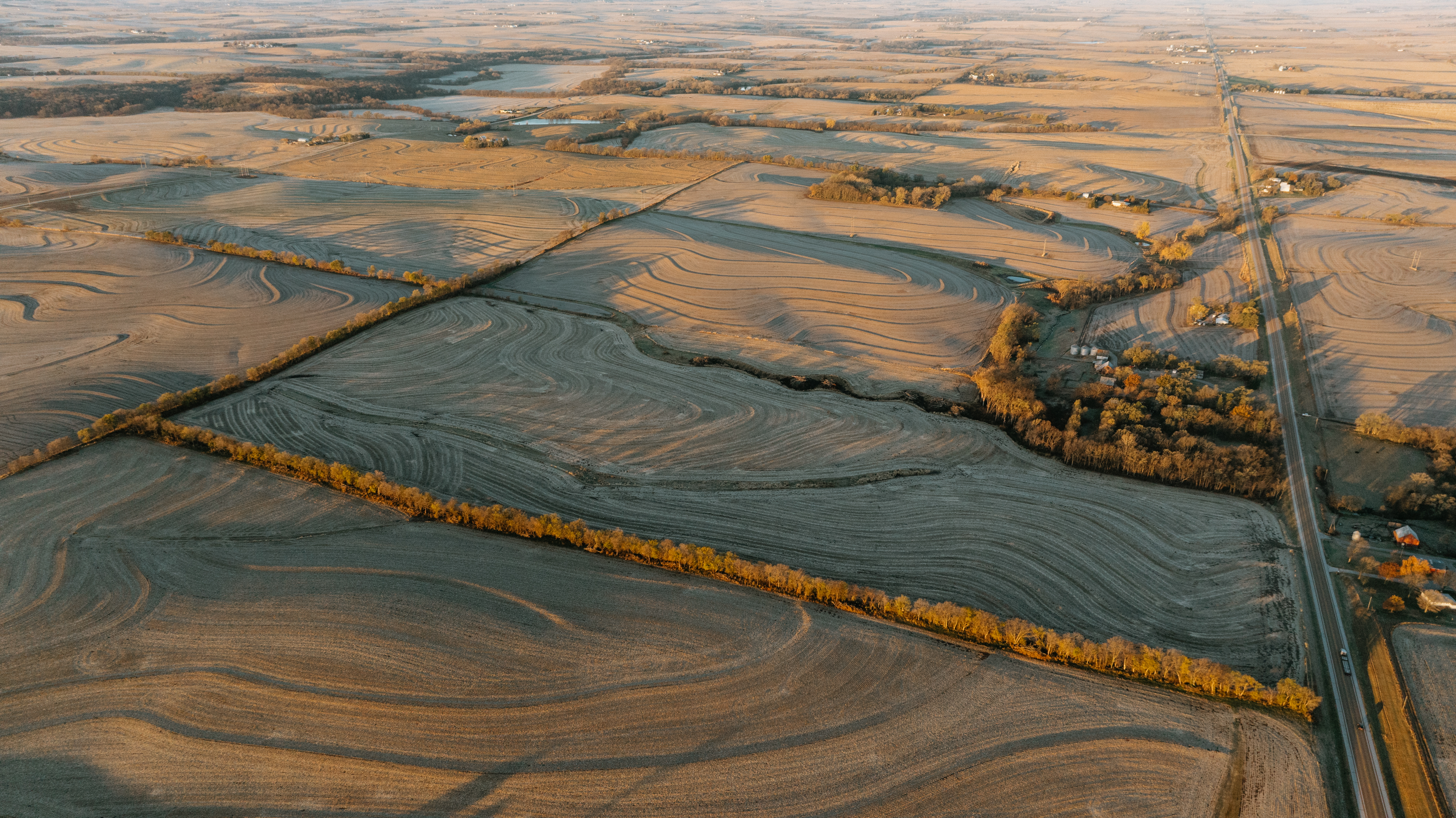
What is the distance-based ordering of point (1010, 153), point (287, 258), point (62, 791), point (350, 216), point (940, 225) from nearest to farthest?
point (62, 791) < point (287, 258) < point (350, 216) < point (940, 225) < point (1010, 153)

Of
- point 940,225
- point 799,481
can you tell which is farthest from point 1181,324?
point 799,481

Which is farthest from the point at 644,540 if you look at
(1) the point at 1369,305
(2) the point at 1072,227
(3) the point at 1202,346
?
(2) the point at 1072,227

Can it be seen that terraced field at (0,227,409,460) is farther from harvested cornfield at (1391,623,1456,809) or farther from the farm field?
the farm field

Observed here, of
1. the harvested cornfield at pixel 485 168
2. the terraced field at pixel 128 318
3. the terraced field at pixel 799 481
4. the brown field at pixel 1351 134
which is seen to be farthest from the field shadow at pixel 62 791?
the brown field at pixel 1351 134

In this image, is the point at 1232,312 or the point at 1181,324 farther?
the point at 1232,312

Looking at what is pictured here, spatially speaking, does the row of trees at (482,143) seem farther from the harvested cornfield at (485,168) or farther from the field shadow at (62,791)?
the field shadow at (62,791)

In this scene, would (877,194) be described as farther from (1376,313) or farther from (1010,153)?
(1376,313)
